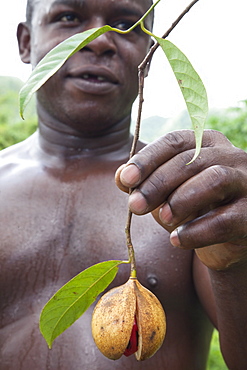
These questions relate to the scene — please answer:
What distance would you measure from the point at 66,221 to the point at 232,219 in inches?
28.7

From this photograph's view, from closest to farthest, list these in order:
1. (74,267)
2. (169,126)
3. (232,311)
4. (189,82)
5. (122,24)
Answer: (189,82), (232,311), (74,267), (122,24), (169,126)

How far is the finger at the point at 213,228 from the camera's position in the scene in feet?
2.55

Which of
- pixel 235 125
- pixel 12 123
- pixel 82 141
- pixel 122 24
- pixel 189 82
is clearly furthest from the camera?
pixel 12 123

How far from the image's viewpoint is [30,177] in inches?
60.8

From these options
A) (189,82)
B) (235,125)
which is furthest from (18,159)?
(235,125)

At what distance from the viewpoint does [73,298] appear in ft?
2.61

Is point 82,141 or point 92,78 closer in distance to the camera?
point 92,78

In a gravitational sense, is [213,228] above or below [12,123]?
above

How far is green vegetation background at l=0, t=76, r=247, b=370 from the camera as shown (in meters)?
2.93

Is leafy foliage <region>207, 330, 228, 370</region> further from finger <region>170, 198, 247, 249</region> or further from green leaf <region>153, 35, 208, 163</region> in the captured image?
green leaf <region>153, 35, 208, 163</region>

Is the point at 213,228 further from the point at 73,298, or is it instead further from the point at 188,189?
the point at 73,298

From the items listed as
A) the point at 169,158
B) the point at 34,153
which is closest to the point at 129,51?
the point at 34,153

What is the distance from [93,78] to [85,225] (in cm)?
42

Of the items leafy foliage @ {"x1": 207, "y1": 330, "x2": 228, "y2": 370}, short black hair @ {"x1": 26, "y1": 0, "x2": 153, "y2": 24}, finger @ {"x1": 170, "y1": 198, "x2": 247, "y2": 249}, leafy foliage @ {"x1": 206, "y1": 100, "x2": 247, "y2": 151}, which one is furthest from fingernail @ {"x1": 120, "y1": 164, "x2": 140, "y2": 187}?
leafy foliage @ {"x1": 206, "y1": 100, "x2": 247, "y2": 151}
